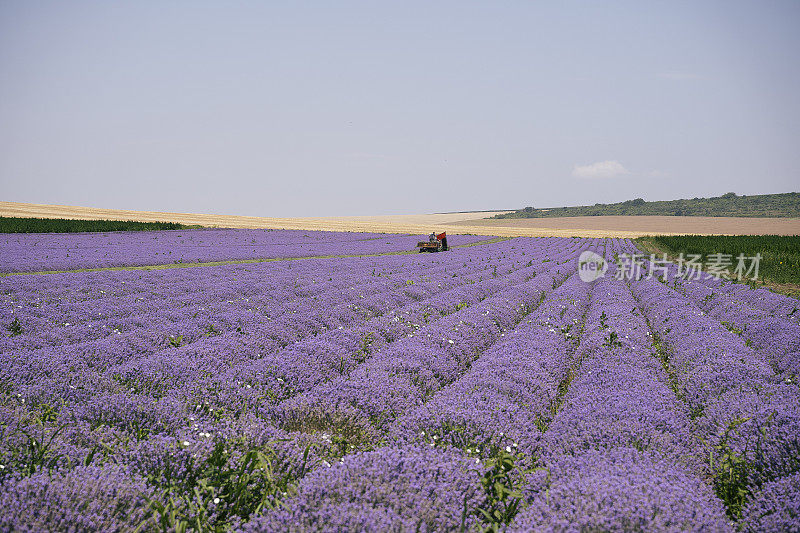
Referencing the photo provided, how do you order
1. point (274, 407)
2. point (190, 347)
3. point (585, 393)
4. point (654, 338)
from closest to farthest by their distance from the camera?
point (274, 407), point (585, 393), point (190, 347), point (654, 338)

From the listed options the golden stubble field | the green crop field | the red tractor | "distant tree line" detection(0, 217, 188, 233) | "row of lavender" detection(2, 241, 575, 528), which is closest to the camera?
"row of lavender" detection(2, 241, 575, 528)

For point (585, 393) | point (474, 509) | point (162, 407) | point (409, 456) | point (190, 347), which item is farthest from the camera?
point (190, 347)

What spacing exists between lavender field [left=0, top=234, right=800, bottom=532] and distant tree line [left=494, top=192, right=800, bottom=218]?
119 m

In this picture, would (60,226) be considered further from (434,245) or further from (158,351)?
(158,351)

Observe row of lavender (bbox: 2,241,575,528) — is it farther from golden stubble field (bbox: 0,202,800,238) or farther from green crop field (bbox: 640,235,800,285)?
golden stubble field (bbox: 0,202,800,238)

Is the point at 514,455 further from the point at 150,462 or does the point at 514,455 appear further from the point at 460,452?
the point at 150,462

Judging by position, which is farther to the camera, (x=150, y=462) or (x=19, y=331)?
(x=19, y=331)

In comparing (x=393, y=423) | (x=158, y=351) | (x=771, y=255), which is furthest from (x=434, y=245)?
(x=393, y=423)

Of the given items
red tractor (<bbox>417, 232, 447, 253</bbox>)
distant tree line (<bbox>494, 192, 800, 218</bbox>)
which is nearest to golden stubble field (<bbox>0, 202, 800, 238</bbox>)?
red tractor (<bbox>417, 232, 447, 253</bbox>)

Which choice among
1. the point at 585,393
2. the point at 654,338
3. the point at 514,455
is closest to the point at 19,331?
the point at 514,455

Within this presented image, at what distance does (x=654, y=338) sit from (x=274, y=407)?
728 centimetres

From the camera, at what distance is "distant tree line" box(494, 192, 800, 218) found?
108 meters

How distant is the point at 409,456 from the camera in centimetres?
333

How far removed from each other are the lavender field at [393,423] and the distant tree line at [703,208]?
119m
